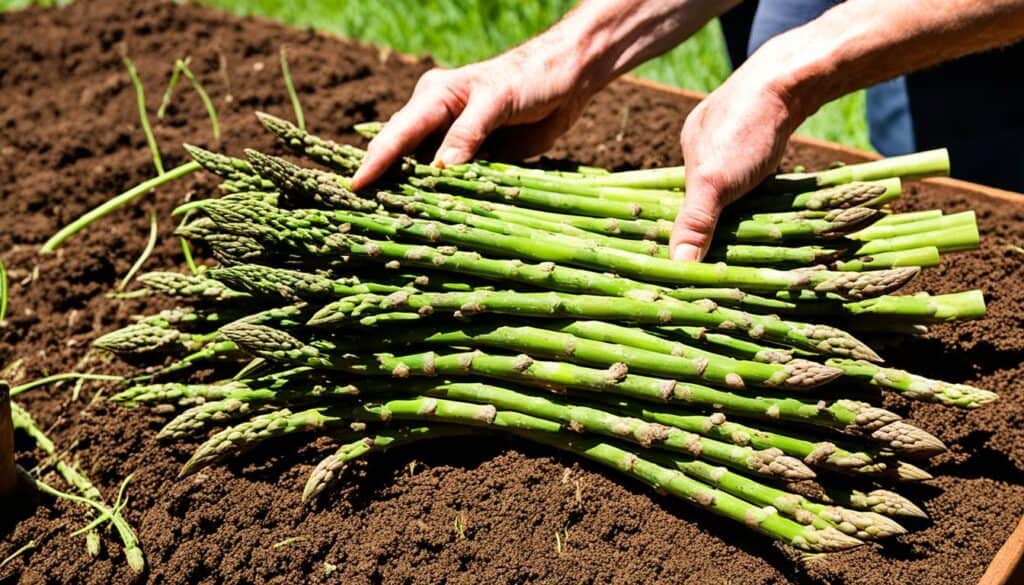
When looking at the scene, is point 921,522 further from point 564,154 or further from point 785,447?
point 564,154

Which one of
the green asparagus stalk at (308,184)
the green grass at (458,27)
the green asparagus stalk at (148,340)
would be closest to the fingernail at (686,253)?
the green asparagus stalk at (308,184)

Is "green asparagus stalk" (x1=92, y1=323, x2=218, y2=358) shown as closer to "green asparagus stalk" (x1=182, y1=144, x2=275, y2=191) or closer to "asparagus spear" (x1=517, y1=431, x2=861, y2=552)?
"green asparagus stalk" (x1=182, y1=144, x2=275, y2=191)

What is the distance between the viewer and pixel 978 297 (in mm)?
2748

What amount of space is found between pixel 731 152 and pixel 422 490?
1333mm

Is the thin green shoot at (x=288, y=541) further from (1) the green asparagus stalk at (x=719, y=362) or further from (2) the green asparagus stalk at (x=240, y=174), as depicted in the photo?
(2) the green asparagus stalk at (x=240, y=174)

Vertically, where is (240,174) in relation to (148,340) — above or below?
above

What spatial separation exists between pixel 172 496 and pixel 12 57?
10.3ft

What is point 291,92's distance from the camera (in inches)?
163

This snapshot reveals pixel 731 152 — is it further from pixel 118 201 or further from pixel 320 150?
pixel 118 201

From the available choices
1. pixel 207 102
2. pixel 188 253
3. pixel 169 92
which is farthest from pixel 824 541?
pixel 169 92

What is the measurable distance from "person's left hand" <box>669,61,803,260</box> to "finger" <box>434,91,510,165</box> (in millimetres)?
716

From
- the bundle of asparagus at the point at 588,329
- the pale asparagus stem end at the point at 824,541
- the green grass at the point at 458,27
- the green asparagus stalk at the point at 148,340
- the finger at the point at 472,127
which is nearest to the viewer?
the pale asparagus stem end at the point at 824,541

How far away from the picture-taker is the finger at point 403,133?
302cm

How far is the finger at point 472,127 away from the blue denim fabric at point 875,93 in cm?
157
